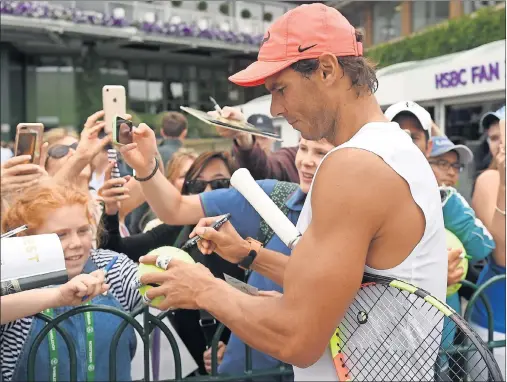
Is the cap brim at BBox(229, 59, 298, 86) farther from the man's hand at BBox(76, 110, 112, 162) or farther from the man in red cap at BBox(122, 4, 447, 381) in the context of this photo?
the man's hand at BBox(76, 110, 112, 162)

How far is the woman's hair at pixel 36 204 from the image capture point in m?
1.99

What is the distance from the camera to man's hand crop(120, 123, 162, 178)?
2182mm

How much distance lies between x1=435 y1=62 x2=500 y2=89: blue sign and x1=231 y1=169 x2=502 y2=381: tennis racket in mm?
5496

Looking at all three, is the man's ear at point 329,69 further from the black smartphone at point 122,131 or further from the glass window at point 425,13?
the glass window at point 425,13

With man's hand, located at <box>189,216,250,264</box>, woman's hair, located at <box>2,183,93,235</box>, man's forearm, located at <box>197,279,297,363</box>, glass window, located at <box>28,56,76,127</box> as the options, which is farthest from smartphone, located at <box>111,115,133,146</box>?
glass window, located at <box>28,56,76,127</box>

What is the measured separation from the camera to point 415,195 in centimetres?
128

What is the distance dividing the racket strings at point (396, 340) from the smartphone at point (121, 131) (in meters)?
1.11

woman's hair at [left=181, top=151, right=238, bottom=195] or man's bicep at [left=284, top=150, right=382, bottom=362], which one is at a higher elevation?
woman's hair at [left=181, top=151, right=238, bottom=195]

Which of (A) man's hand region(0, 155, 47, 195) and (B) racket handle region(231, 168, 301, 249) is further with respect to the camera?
(A) man's hand region(0, 155, 47, 195)

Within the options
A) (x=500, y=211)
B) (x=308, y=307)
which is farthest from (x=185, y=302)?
(x=500, y=211)

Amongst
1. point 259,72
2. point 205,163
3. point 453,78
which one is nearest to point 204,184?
point 205,163

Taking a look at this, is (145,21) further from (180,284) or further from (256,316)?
(256,316)

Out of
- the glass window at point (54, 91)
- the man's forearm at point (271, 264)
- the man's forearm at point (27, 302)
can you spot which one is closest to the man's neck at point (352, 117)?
the man's forearm at point (271, 264)

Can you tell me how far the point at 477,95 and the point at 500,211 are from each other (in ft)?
15.2
